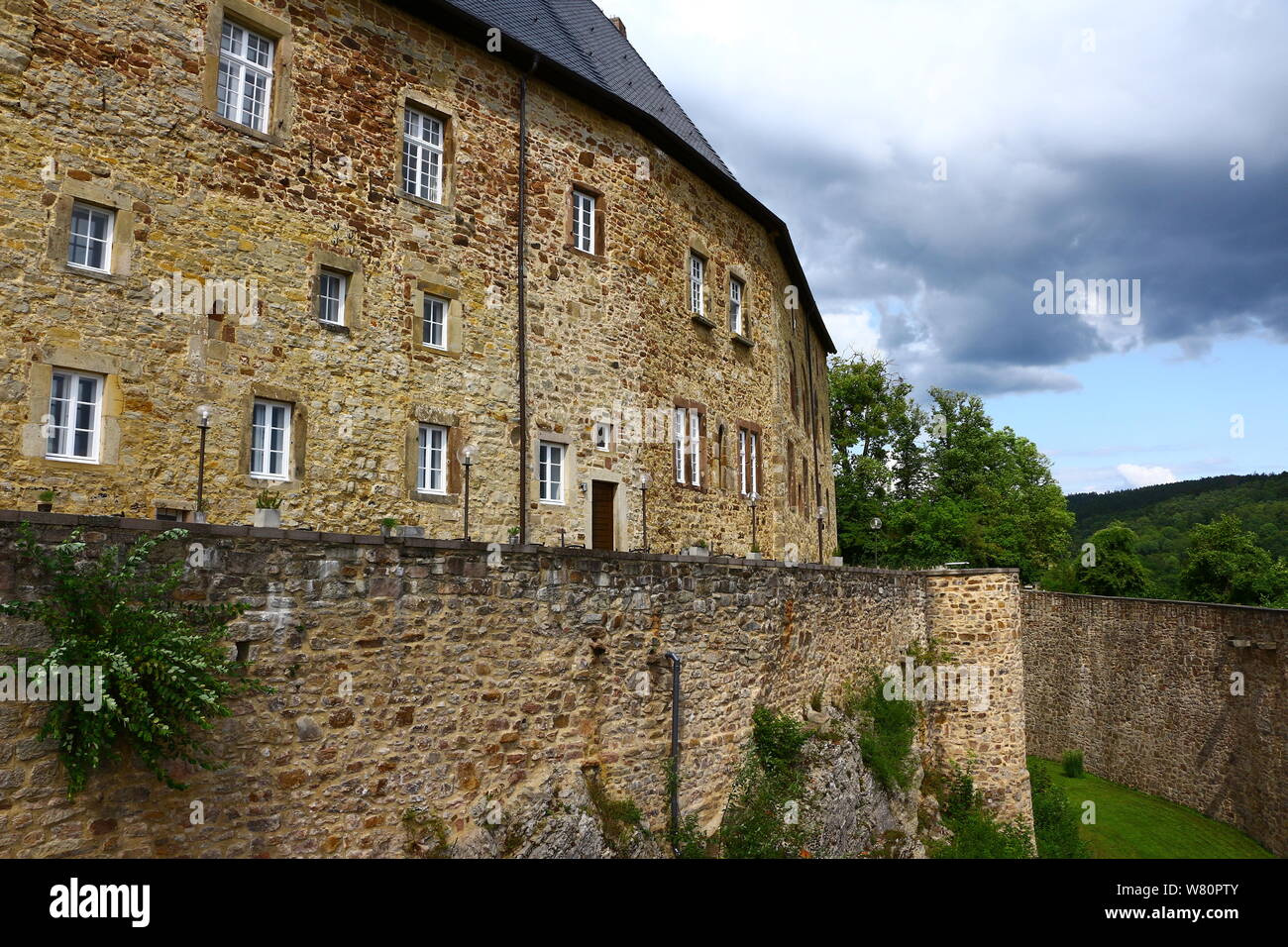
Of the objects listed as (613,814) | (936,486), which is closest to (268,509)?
(613,814)

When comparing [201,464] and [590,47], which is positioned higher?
[590,47]

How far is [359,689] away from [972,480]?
44.0m

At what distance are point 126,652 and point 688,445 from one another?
565 inches

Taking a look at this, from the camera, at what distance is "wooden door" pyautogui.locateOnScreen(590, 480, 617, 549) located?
54.7 feet

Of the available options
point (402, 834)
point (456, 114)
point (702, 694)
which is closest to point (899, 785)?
point (702, 694)

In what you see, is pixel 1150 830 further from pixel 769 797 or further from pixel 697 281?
pixel 697 281

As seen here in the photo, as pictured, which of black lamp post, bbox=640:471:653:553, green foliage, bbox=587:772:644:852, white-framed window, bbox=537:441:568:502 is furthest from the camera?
black lamp post, bbox=640:471:653:553

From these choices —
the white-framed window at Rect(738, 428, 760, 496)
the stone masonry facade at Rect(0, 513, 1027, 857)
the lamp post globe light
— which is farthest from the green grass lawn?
the lamp post globe light

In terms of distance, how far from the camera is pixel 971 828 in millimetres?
17203

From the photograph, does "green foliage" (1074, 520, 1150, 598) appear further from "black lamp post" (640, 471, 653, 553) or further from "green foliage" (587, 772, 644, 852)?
"green foliage" (587, 772, 644, 852)

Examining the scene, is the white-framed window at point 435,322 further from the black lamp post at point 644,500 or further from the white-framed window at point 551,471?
the black lamp post at point 644,500

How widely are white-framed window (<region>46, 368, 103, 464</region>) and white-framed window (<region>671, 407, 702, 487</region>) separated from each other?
10.9 meters

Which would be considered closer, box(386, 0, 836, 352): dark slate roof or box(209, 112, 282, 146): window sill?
box(209, 112, 282, 146): window sill

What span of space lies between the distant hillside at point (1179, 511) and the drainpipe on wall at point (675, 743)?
156 feet
